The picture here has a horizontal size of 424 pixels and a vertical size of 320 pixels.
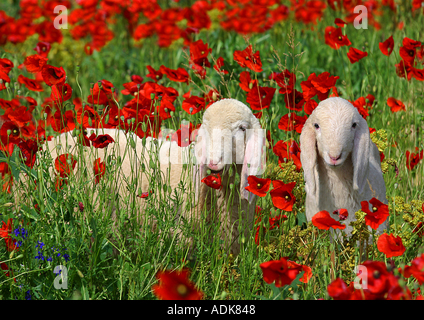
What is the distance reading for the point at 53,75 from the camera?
2.38m

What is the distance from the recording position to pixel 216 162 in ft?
7.40

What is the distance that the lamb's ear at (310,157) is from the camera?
7.20 ft

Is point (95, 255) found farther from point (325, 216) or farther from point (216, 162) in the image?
point (325, 216)

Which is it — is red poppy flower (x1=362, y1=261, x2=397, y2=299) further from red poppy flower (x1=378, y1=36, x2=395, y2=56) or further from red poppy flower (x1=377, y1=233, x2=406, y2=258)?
red poppy flower (x1=378, y1=36, x2=395, y2=56)

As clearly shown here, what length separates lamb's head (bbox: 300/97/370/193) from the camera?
6.84 feet

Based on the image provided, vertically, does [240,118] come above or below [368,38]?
below

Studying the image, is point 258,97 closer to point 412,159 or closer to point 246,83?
point 246,83

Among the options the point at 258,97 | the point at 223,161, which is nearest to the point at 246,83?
the point at 258,97

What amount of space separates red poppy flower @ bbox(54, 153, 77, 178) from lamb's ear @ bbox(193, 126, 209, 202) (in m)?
0.60

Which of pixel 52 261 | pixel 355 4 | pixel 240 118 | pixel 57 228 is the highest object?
pixel 355 4

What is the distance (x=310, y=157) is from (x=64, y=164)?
1170mm

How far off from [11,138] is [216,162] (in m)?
1.03
